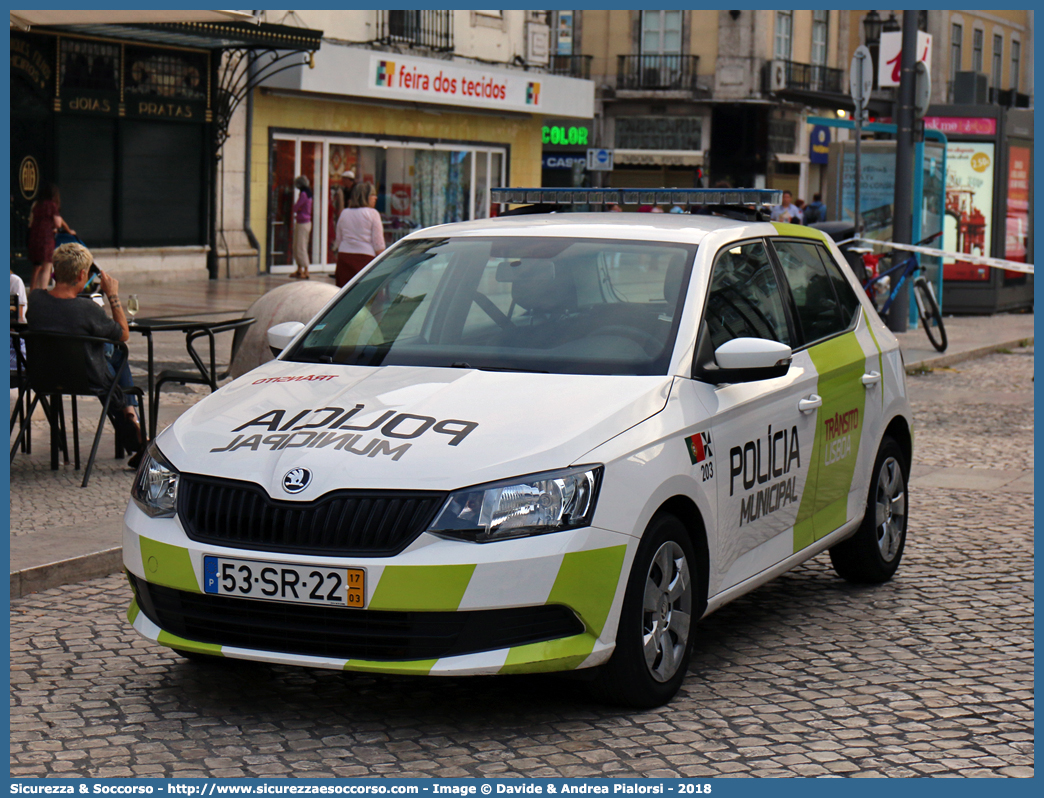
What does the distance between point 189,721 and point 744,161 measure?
47917mm

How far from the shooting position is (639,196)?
6215 mm

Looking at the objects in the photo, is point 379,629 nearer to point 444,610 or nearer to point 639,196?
point 444,610

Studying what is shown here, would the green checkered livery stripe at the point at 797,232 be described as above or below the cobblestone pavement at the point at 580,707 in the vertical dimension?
above

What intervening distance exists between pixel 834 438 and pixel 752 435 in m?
0.83

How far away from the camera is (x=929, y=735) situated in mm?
4535

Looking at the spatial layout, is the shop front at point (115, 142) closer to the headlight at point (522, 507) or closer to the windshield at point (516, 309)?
the windshield at point (516, 309)

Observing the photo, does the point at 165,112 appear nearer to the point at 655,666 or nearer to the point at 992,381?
the point at 992,381

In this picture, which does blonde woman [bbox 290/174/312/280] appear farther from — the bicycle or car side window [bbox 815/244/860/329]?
car side window [bbox 815/244/860/329]

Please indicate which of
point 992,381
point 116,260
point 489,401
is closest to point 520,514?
point 489,401

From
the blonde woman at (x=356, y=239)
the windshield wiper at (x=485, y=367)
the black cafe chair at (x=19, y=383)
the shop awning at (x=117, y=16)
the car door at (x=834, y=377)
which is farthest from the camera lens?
the blonde woman at (x=356, y=239)

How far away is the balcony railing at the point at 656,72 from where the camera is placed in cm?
5079

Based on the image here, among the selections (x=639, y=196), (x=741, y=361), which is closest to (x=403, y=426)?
(x=741, y=361)

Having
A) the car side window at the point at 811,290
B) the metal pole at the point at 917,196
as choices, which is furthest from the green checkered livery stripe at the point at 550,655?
the metal pole at the point at 917,196

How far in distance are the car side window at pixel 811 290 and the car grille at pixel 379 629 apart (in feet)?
7.16
